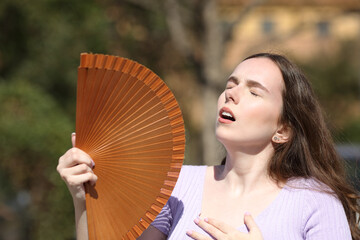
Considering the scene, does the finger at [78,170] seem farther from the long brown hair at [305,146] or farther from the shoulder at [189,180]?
the long brown hair at [305,146]

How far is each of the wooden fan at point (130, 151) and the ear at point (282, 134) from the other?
40 centimetres

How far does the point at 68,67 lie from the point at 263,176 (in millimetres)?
5595

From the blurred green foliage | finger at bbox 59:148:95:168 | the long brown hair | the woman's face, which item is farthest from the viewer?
the blurred green foliage

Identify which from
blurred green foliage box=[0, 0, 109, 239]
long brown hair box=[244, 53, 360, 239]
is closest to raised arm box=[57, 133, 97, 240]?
long brown hair box=[244, 53, 360, 239]

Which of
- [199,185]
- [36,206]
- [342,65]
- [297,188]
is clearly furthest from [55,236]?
[342,65]

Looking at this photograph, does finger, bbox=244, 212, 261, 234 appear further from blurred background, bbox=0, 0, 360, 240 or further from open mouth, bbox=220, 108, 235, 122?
blurred background, bbox=0, 0, 360, 240

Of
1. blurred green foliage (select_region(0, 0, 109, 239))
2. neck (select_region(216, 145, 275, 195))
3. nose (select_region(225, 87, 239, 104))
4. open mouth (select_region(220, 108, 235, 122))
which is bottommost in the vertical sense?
blurred green foliage (select_region(0, 0, 109, 239))

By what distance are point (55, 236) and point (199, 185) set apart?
299 cm

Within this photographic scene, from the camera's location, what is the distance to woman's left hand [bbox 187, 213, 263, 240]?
169 cm

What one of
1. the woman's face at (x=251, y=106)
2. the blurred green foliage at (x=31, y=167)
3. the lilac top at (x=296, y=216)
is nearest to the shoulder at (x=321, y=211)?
the lilac top at (x=296, y=216)

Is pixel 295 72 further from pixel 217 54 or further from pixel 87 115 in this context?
pixel 217 54

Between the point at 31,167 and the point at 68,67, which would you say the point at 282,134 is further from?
the point at 68,67

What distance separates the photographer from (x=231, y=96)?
1833mm

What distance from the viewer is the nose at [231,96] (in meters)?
1.82
